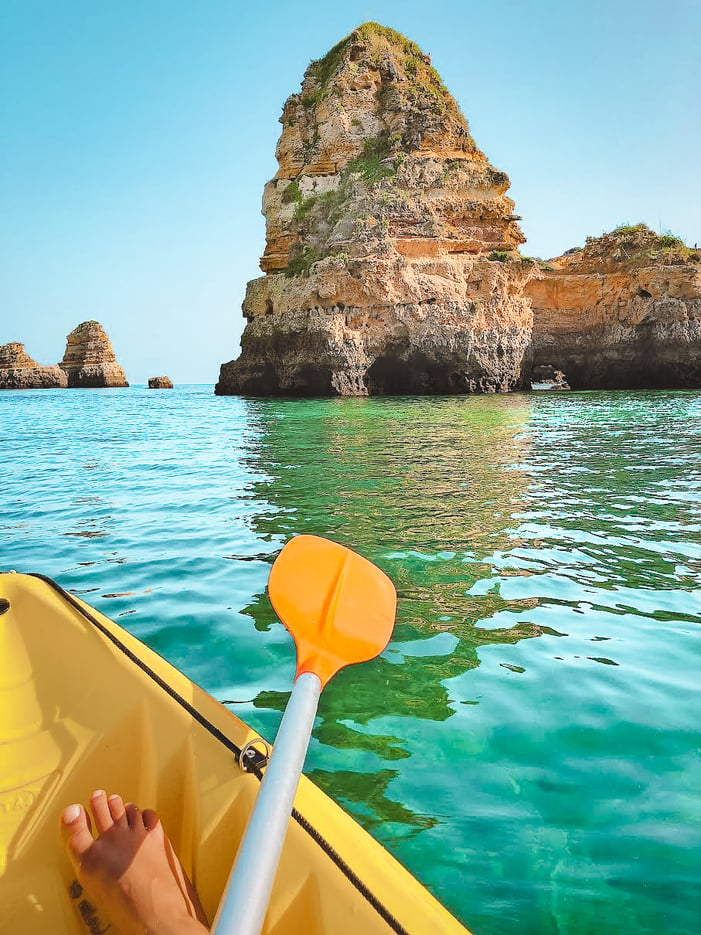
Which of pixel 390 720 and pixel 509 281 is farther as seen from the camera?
pixel 509 281

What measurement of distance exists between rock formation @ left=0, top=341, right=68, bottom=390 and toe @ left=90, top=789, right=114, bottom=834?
5745 centimetres

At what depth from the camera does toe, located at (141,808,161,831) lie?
143cm

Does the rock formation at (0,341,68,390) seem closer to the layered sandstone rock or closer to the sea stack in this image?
the sea stack

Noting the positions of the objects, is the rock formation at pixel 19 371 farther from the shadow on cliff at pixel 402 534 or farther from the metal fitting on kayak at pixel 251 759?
the metal fitting on kayak at pixel 251 759

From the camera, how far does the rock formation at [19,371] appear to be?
170ft

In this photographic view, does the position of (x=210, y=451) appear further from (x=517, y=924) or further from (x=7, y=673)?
(x=517, y=924)

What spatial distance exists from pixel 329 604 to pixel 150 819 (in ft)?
2.18

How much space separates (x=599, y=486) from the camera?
5895mm

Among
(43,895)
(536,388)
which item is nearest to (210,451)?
(43,895)

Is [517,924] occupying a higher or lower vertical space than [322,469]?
lower

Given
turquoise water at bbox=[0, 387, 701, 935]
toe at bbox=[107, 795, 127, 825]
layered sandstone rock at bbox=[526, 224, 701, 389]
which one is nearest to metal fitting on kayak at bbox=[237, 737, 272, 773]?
toe at bbox=[107, 795, 127, 825]

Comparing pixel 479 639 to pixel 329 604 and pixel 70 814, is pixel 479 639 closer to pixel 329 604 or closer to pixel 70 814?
pixel 329 604

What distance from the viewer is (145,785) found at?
5.15 feet

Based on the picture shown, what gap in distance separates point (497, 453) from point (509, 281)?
16319 millimetres
